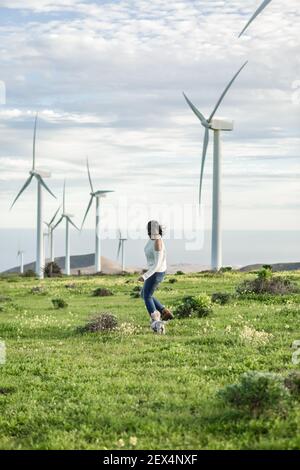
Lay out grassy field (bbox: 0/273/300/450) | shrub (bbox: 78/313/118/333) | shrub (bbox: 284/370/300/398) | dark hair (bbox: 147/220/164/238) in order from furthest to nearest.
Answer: shrub (bbox: 78/313/118/333) → dark hair (bbox: 147/220/164/238) → shrub (bbox: 284/370/300/398) → grassy field (bbox: 0/273/300/450)

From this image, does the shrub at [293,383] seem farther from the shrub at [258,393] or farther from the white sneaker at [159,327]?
the white sneaker at [159,327]

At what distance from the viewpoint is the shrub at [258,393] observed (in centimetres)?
991

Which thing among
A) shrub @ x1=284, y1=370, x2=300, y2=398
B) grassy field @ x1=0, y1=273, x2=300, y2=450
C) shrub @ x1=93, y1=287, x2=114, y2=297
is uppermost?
shrub @ x1=284, y1=370, x2=300, y2=398

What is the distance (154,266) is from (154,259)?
21cm

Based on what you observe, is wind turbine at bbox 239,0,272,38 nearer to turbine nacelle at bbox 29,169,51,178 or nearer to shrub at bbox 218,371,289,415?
shrub at bbox 218,371,289,415

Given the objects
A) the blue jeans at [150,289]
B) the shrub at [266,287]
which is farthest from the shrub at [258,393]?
the shrub at [266,287]

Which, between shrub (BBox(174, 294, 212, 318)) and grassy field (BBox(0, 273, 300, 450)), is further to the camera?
shrub (BBox(174, 294, 212, 318))

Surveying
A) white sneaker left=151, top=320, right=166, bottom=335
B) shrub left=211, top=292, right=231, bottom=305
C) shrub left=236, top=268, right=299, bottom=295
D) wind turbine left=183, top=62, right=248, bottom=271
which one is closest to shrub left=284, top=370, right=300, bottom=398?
white sneaker left=151, top=320, right=166, bottom=335

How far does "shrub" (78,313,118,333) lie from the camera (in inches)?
778

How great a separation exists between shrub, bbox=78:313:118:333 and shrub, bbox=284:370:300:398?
9.29 meters

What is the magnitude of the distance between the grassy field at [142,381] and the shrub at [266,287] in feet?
18.1

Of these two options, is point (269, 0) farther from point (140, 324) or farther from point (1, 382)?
point (1, 382)

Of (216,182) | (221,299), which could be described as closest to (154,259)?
(221,299)
